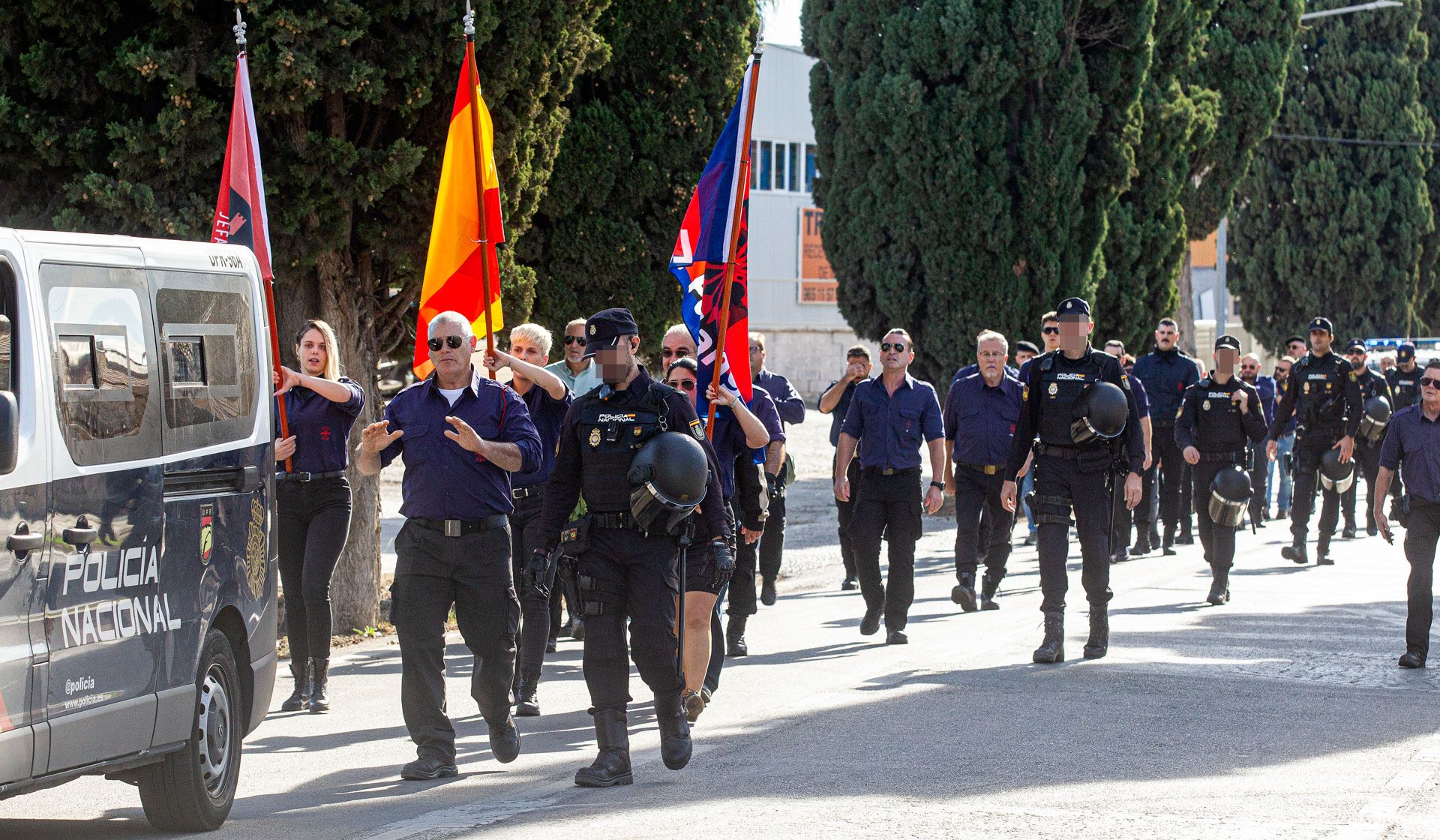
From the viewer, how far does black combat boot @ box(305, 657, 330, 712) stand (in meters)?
9.06

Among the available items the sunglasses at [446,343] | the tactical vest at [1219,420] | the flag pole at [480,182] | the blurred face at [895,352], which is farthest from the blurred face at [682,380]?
the tactical vest at [1219,420]

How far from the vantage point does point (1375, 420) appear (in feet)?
58.1

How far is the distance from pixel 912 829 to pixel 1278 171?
3564 centimetres

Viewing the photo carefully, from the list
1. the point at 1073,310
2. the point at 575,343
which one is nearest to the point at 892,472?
the point at 1073,310

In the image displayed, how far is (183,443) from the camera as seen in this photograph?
6363 millimetres

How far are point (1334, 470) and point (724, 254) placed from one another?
8.85 m

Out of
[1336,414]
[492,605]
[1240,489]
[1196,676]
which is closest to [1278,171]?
[1336,414]

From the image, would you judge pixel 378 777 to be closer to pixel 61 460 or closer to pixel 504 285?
pixel 61 460

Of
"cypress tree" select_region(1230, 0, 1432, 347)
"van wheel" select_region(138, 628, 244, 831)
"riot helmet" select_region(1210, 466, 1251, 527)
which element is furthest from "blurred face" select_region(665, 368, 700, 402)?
"cypress tree" select_region(1230, 0, 1432, 347)

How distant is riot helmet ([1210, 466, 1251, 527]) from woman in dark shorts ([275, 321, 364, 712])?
6882mm

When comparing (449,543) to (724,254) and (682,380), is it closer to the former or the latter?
(682,380)

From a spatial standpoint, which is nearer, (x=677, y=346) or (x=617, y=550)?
(x=617, y=550)

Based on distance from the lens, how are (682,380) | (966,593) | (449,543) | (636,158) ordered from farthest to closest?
(636,158)
(966,593)
(682,380)
(449,543)

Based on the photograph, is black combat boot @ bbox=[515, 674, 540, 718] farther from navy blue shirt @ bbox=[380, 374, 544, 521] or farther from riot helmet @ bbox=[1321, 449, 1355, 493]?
riot helmet @ bbox=[1321, 449, 1355, 493]
